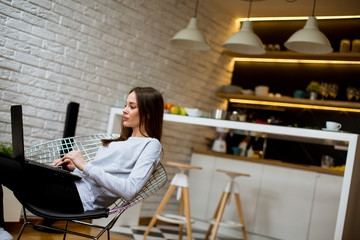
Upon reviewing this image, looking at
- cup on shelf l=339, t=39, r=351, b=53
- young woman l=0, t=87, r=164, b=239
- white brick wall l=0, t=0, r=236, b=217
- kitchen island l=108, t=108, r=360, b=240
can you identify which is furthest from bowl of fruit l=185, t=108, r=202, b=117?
cup on shelf l=339, t=39, r=351, b=53

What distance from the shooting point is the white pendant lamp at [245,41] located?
12.3 ft

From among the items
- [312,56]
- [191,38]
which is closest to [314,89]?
[312,56]

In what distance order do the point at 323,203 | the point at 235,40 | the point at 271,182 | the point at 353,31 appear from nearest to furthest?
the point at 235,40 < the point at 323,203 < the point at 271,182 < the point at 353,31

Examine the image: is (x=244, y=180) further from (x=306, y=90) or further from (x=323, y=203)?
(x=306, y=90)

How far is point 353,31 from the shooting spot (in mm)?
5012

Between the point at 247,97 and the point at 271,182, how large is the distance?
115cm

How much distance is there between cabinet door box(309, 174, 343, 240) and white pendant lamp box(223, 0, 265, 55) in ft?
4.89

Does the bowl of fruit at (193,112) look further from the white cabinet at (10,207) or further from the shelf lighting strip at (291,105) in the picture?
the shelf lighting strip at (291,105)

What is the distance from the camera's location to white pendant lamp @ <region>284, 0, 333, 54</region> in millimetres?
3525

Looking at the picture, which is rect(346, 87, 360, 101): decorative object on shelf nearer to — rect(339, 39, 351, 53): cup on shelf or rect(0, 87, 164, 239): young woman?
rect(339, 39, 351, 53): cup on shelf

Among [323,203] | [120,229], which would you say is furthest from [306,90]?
[120,229]

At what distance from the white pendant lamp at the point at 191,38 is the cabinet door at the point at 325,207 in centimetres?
178

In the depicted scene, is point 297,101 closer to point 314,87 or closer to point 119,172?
point 314,87

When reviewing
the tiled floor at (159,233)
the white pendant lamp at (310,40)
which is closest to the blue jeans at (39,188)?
the tiled floor at (159,233)
